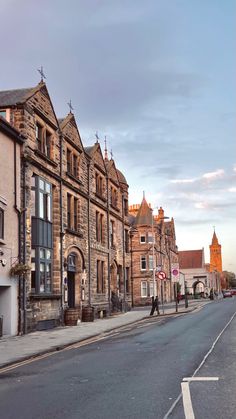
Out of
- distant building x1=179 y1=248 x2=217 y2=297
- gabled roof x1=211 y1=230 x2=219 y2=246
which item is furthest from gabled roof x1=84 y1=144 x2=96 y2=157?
gabled roof x1=211 y1=230 x2=219 y2=246

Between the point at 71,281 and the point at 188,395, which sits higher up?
the point at 71,281

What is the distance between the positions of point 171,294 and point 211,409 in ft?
234

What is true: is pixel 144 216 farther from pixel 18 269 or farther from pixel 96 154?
pixel 18 269

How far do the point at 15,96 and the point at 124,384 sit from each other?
58.3 feet

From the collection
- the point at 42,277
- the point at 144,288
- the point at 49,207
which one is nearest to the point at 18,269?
the point at 42,277

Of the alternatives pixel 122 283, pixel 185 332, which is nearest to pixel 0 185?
pixel 185 332

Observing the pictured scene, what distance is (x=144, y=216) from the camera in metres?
65.9

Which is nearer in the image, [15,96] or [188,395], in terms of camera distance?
[188,395]

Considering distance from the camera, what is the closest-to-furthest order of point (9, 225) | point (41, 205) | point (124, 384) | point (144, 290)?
point (124, 384)
point (9, 225)
point (41, 205)
point (144, 290)

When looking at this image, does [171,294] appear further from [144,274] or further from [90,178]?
[90,178]

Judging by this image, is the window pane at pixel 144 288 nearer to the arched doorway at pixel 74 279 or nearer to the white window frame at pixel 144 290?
the white window frame at pixel 144 290

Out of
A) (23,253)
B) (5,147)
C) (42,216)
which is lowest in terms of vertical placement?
(23,253)

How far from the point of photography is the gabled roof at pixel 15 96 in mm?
23016

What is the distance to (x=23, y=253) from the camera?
22109 mm
